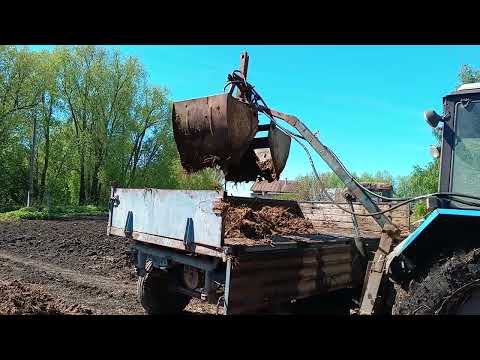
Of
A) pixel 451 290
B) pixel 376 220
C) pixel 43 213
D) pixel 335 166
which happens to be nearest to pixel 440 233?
pixel 451 290

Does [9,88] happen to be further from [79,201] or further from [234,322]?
[234,322]

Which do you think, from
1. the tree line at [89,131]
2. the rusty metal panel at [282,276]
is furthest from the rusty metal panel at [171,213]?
the tree line at [89,131]

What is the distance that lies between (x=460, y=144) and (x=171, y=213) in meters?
2.81

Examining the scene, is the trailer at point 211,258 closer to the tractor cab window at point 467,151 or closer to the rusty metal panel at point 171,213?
the rusty metal panel at point 171,213

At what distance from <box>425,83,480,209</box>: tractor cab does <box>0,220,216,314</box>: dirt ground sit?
366 cm

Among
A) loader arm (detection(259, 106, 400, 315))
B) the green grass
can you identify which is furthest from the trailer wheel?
the green grass

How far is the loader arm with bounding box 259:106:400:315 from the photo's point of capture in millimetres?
3943

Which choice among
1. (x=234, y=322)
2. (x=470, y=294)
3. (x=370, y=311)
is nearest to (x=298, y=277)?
(x=370, y=311)

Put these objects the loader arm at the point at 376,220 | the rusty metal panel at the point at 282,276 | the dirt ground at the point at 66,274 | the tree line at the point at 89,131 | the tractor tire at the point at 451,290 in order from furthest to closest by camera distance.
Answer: the tree line at the point at 89,131 < the dirt ground at the point at 66,274 < the loader arm at the point at 376,220 < the rusty metal panel at the point at 282,276 < the tractor tire at the point at 451,290

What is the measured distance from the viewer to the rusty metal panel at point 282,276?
354 centimetres

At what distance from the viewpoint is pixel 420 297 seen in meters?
3.29

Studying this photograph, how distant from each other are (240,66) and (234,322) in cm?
402

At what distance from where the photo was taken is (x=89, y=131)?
32.3 meters

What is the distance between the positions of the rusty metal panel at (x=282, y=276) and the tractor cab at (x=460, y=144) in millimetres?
1333
